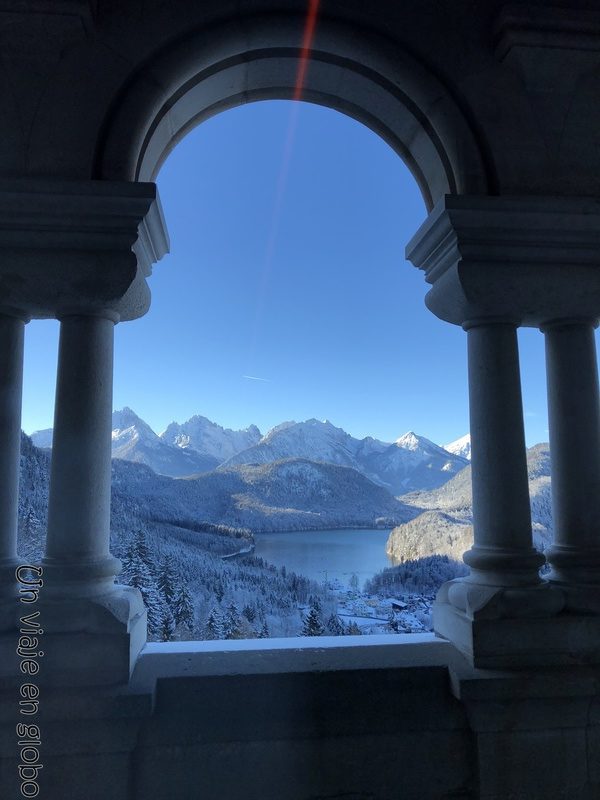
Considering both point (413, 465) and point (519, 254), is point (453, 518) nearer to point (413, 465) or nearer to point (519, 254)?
point (413, 465)

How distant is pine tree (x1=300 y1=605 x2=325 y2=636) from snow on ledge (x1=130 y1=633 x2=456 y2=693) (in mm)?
352

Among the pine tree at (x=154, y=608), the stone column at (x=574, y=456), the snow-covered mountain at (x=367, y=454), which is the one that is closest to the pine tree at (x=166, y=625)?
the pine tree at (x=154, y=608)

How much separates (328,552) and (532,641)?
1360 millimetres

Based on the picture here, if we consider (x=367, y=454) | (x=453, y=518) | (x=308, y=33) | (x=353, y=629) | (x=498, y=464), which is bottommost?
(x=353, y=629)

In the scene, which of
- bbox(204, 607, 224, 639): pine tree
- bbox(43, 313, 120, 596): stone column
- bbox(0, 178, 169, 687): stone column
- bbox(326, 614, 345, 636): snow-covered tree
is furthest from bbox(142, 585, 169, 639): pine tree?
bbox(326, 614, 345, 636): snow-covered tree

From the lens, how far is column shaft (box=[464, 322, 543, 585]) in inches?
82.0

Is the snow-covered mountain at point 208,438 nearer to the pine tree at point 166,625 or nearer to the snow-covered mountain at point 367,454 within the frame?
the snow-covered mountain at point 367,454

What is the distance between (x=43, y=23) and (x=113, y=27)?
0.88 feet

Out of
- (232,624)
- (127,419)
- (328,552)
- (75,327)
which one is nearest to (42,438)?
(127,419)

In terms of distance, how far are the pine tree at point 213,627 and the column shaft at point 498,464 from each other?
129 cm

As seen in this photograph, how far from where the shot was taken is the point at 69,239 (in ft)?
6.63

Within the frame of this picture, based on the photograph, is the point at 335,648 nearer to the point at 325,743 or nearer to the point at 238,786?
the point at 325,743

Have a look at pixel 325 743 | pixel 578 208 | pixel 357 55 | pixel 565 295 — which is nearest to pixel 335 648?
pixel 325 743

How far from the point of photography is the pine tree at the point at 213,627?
2.62m
